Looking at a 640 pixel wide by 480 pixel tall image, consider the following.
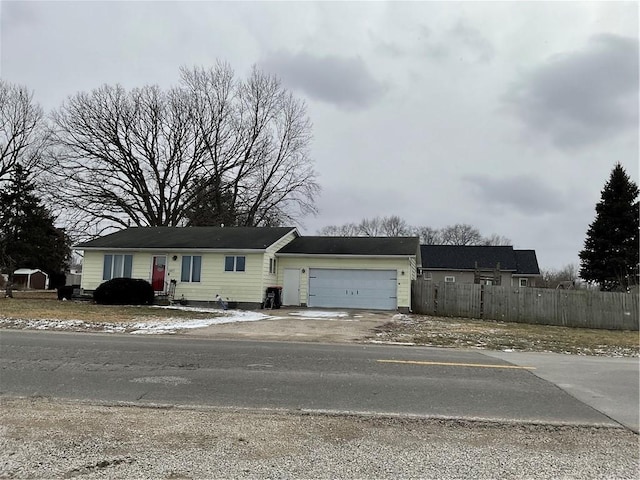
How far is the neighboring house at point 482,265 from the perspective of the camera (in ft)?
144

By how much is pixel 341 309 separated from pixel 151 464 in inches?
823

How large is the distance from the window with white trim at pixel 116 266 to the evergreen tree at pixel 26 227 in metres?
15.0

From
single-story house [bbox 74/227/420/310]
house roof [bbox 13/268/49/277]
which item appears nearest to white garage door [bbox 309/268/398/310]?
single-story house [bbox 74/227/420/310]

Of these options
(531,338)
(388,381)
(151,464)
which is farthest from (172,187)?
(151,464)

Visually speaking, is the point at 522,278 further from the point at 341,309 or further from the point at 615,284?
the point at 341,309

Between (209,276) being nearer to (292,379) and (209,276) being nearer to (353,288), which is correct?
(353,288)

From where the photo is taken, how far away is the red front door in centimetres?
2536

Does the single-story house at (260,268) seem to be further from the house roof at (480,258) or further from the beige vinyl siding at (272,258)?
the house roof at (480,258)

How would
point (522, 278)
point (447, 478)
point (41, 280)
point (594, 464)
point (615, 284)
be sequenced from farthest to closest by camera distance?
point (41, 280) → point (522, 278) → point (615, 284) → point (594, 464) → point (447, 478)

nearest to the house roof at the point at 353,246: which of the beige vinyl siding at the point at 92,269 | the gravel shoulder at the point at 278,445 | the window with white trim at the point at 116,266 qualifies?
the window with white trim at the point at 116,266

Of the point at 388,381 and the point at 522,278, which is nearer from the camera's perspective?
the point at 388,381

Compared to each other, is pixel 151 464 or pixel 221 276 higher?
pixel 221 276

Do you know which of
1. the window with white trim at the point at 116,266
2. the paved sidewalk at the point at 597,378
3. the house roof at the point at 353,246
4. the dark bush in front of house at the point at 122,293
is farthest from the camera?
the window with white trim at the point at 116,266

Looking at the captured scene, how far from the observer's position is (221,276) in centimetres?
2488
